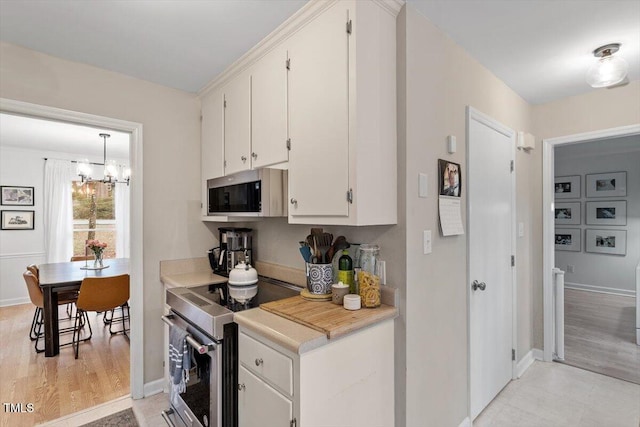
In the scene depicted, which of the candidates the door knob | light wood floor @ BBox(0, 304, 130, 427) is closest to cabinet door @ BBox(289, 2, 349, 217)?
the door knob

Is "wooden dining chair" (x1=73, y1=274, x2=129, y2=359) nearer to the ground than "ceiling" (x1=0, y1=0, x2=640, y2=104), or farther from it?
nearer to the ground

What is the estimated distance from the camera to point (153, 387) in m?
2.50

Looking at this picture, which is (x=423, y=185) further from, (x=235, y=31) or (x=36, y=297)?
(x=36, y=297)

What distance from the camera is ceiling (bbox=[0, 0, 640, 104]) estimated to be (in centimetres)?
160

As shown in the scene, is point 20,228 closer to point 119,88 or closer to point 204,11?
point 119,88

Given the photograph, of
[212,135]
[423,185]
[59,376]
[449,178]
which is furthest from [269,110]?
[59,376]

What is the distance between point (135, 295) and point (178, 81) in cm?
174

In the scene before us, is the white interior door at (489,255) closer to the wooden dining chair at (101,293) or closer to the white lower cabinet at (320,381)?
the white lower cabinet at (320,381)

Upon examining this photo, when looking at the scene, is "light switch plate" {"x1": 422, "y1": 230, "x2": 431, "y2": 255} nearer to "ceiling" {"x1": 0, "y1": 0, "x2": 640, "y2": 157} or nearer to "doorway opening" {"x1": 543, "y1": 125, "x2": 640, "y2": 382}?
"ceiling" {"x1": 0, "y1": 0, "x2": 640, "y2": 157}

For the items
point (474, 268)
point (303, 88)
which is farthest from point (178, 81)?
point (474, 268)

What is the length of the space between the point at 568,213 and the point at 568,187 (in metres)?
0.49

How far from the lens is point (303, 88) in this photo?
1.68 m

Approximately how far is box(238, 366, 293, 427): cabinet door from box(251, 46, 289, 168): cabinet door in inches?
46.3

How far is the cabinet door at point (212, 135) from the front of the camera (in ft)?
8.08
